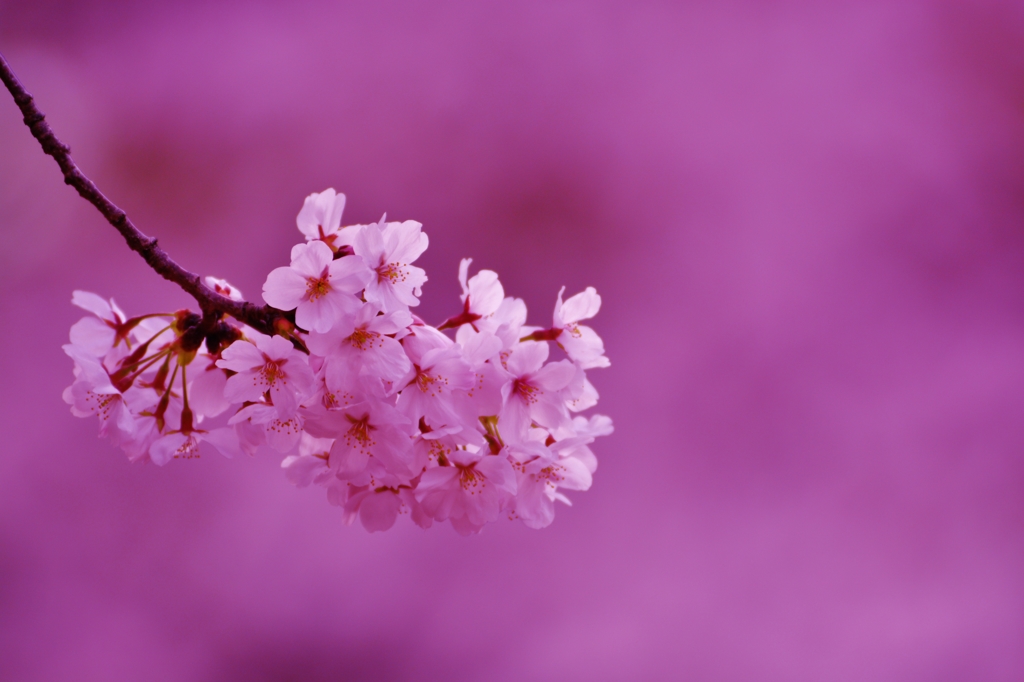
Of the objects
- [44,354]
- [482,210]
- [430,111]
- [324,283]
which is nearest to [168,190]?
[44,354]

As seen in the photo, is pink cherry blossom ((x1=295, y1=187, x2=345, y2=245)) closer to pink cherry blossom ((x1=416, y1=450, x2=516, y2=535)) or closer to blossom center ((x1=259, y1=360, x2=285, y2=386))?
blossom center ((x1=259, y1=360, x2=285, y2=386))

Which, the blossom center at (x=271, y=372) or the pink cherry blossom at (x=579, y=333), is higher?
the pink cherry blossom at (x=579, y=333)

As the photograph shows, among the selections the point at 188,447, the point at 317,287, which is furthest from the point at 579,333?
the point at 188,447

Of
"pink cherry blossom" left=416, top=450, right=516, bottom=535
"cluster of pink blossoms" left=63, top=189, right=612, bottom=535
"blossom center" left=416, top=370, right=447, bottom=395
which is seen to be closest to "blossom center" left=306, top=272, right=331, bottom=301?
"cluster of pink blossoms" left=63, top=189, right=612, bottom=535

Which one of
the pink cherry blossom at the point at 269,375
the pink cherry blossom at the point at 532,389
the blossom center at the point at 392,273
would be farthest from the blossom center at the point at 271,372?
the pink cherry blossom at the point at 532,389

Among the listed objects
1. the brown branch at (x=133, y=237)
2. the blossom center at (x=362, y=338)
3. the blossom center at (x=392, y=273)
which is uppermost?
the blossom center at (x=392, y=273)

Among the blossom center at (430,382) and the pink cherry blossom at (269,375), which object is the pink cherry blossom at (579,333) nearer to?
the blossom center at (430,382)
